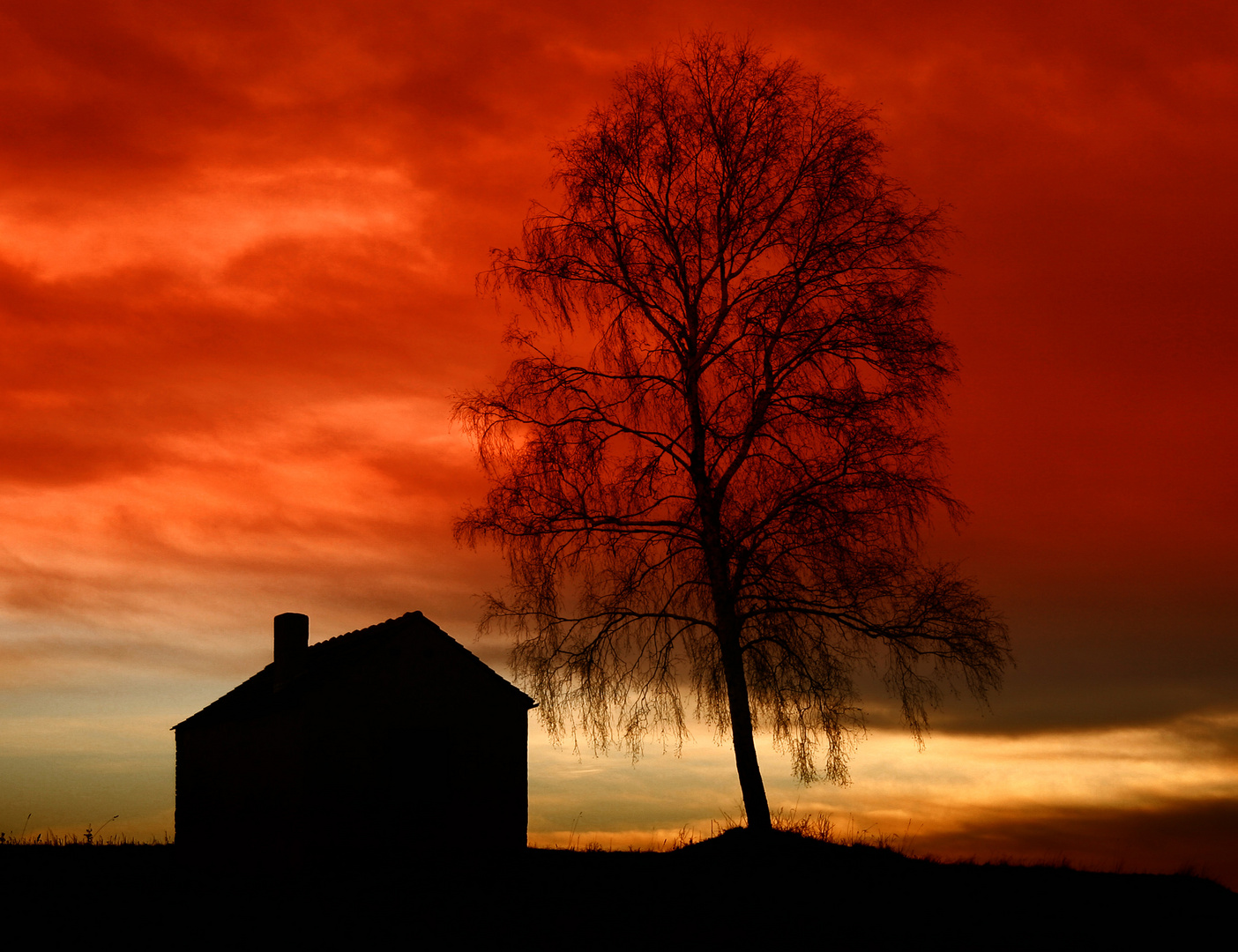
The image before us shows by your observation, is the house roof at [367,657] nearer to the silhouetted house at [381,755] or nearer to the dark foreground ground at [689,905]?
the silhouetted house at [381,755]

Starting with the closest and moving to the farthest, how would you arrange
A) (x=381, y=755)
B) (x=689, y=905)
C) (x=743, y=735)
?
1. (x=689, y=905)
2. (x=743, y=735)
3. (x=381, y=755)

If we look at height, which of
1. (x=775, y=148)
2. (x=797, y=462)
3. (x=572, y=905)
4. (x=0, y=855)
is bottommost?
(x=572, y=905)

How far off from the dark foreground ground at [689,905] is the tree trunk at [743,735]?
1.41 ft

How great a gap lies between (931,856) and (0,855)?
60.7ft

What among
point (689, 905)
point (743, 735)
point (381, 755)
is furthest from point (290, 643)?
point (689, 905)

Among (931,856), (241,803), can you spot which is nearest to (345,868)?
(241,803)

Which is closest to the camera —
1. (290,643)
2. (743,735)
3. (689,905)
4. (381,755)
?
(689,905)

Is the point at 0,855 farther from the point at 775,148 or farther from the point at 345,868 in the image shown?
the point at 775,148

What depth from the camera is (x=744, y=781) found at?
16.0m

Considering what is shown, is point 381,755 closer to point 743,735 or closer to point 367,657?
point 367,657

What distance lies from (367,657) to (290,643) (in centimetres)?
402

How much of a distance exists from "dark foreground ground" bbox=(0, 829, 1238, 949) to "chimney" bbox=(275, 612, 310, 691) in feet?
23.1

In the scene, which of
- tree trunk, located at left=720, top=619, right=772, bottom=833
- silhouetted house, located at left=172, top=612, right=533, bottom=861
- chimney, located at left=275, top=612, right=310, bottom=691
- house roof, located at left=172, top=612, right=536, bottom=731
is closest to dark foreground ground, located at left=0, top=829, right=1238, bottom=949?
tree trunk, located at left=720, top=619, right=772, bottom=833

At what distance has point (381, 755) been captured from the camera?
21.7 metres
